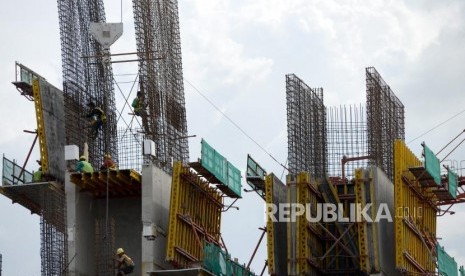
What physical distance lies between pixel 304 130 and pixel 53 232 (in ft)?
46.7

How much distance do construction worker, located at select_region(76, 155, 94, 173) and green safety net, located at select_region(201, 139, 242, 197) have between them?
5698 millimetres

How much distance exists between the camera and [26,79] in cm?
9125

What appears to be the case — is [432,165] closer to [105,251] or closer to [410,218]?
[410,218]

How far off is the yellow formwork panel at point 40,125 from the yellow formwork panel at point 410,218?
1832cm

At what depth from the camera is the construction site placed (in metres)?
85.6

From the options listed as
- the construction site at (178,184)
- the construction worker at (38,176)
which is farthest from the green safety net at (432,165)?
the construction worker at (38,176)

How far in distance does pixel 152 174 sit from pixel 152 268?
4725 mm

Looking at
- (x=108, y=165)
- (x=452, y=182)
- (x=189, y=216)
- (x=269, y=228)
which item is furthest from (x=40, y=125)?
(x=452, y=182)

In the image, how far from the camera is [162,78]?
89062mm

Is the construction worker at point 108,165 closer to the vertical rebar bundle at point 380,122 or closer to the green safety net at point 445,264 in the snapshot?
the vertical rebar bundle at point 380,122

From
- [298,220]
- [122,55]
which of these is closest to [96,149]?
[122,55]

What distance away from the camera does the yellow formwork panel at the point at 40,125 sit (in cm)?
8975

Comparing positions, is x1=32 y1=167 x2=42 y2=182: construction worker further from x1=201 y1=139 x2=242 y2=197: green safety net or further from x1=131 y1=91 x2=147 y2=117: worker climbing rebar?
x1=201 y1=139 x2=242 y2=197: green safety net

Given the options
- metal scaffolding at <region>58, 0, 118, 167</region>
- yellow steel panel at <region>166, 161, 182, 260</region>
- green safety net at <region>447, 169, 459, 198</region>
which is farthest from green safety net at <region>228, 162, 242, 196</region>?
green safety net at <region>447, 169, 459, 198</region>
